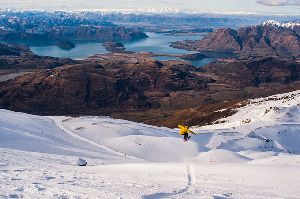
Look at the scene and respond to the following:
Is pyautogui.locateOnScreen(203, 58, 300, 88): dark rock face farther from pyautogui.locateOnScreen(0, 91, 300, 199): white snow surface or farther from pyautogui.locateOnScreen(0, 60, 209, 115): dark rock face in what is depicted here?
pyautogui.locateOnScreen(0, 91, 300, 199): white snow surface

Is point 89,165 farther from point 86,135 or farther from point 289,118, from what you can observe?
point 289,118

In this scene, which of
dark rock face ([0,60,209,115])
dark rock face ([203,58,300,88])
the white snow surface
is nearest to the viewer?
the white snow surface

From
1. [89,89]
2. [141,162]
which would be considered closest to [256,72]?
[89,89]

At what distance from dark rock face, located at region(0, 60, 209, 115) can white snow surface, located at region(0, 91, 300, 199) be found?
68.2 metres

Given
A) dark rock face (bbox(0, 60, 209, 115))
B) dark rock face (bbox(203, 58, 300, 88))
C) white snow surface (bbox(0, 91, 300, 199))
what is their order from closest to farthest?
white snow surface (bbox(0, 91, 300, 199))
dark rock face (bbox(0, 60, 209, 115))
dark rock face (bbox(203, 58, 300, 88))

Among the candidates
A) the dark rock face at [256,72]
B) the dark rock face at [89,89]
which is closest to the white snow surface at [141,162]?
the dark rock face at [89,89]

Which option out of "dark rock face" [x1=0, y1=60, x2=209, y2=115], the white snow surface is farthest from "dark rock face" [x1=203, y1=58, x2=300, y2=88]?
the white snow surface

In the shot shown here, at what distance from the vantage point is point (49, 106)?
353 ft

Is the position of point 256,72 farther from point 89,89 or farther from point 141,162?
point 141,162

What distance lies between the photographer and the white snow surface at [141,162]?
14156 millimetres

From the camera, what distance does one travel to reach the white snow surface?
14.2m

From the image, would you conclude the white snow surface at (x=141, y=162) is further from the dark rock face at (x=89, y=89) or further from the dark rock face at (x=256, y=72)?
the dark rock face at (x=256, y=72)

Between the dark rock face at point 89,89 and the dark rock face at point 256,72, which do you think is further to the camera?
the dark rock face at point 256,72

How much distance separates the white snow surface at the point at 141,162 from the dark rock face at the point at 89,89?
6816 cm
